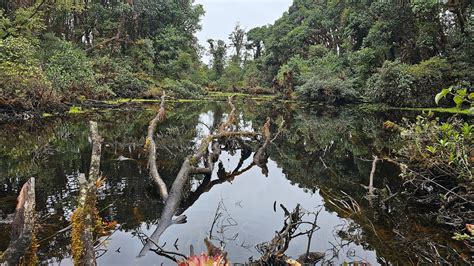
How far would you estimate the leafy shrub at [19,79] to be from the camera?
14.6 metres

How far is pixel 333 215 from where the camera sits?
20.0 ft

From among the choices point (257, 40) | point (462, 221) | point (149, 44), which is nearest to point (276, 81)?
point (149, 44)

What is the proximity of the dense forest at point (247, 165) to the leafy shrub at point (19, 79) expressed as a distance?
0.24ft

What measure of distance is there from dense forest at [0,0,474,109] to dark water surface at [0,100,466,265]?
4.39 metres

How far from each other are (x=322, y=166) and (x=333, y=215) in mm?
3466

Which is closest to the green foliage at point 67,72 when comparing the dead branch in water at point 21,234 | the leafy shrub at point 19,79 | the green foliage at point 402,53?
the leafy shrub at point 19,79

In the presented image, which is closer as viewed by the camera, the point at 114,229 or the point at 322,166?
the point at 114,229

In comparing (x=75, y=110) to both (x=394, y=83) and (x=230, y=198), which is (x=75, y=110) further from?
(x=394, y=83)

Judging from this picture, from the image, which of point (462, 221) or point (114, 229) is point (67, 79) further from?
point (462, 221)

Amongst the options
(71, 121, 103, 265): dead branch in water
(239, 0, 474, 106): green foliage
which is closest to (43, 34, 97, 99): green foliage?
(71, 121, 103, 265): dead branch in water

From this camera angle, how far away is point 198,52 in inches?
2179

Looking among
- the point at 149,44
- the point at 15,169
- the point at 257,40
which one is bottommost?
the point at 15,169

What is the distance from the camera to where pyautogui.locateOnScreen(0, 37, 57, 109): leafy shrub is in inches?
574

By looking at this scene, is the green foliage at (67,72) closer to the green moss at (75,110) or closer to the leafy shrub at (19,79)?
the green moss at (75,110)
